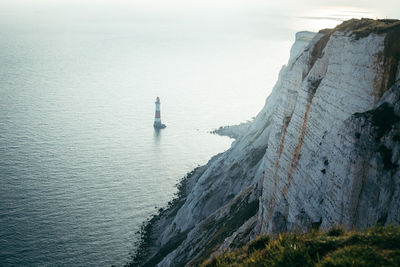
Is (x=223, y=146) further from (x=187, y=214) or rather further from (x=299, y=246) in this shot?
(x=299, y=246)

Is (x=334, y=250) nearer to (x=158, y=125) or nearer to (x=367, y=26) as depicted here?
(x=367, y=26)

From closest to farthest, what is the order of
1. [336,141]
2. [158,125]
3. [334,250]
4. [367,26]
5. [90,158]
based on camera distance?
[334,250] < [336,141] < [367,26] < [90,158] < [158,125]

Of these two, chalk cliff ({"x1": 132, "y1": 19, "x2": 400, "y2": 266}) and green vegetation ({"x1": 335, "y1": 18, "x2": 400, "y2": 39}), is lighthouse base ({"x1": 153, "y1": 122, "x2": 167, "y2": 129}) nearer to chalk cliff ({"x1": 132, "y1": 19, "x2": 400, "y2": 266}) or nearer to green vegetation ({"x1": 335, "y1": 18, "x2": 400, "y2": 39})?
chalk cliff ({"x1": 132, "y1": 19, "x2": 400, "y2": 266})

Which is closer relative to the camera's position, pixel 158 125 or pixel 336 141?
pixel 336 141

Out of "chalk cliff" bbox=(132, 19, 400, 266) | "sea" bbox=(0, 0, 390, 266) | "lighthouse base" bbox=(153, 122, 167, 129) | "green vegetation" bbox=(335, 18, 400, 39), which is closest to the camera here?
"chalk cliff" bbox=(132, 19, 400, 266)

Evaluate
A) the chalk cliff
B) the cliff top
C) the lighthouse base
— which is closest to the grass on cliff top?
the chalk cliff

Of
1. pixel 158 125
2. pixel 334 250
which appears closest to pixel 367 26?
pixel 334 250

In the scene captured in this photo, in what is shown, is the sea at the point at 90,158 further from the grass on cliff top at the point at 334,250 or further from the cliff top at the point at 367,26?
the grass on cliff top at the point at 334,250

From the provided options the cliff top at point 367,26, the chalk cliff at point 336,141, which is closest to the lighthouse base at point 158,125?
the chalk cliff at point 336,141

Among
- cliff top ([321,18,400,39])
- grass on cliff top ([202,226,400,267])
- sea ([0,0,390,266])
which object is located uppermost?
cliff top ([321,18,400,39])
